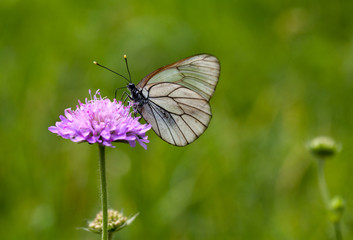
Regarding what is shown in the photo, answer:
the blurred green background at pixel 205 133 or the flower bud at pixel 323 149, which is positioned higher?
the blurred green background at pixel 205 133

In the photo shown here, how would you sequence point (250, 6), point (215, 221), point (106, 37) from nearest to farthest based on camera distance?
point (215, 221)
point (106, 37)
point (250, 6)

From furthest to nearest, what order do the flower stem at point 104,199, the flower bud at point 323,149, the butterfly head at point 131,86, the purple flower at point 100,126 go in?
the flower bud at point 323,149 → the butterfly head at point 131,86 → the purple flower at point 100,126 → the flower stem at point 104,199

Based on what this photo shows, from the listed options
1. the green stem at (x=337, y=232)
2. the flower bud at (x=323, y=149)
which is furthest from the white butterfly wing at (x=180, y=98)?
the green stem at (x=337, y=232)

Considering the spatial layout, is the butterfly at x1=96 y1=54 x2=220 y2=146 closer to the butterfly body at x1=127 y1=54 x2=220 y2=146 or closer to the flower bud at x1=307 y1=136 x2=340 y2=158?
the butterfly body at x1=127 y1=54 x2=220 y2=146

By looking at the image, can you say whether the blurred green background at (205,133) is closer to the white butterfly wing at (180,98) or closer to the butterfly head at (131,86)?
the white butterfly wing at (180,98)

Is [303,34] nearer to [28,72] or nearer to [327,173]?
[327,173]

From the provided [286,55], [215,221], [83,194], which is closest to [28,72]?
[83,194]

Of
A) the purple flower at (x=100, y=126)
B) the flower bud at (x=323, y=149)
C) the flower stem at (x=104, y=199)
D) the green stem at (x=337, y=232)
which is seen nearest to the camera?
the flower stem at (x=104, y=199)
